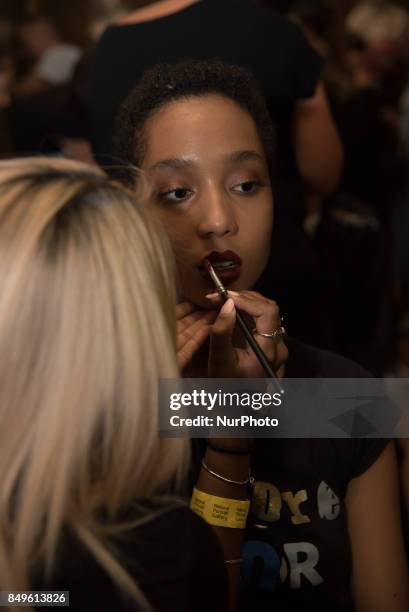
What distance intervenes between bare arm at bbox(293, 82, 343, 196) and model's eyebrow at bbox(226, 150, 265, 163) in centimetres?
12

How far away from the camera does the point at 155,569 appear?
2.29 feet

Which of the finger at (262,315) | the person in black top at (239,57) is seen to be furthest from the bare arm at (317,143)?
the finger at (262,315)

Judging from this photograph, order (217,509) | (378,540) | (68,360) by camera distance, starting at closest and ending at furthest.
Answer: (68,360), (217,509), (378,540)

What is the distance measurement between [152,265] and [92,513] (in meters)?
0.21

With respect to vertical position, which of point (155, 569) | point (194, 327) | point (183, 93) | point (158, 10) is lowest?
point (155, 569)

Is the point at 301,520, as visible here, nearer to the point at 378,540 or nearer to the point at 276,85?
Result: the point at 378,540

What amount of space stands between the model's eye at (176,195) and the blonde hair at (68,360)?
0.17m

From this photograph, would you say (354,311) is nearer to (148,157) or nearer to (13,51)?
(148,157)

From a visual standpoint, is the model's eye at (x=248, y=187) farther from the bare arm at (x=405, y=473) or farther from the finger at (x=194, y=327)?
the bare arm at (x=405, y=473)

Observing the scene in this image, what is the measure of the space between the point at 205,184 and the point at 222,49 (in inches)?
7.0

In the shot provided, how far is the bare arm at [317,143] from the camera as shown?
100 centimetres

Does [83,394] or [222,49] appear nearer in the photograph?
[83,394]

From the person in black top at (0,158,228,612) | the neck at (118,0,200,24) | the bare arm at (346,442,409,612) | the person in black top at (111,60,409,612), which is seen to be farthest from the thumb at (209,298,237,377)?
the neck at (118,0,200,24)

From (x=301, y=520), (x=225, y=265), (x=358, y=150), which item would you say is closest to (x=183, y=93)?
(x=225, y=265)
